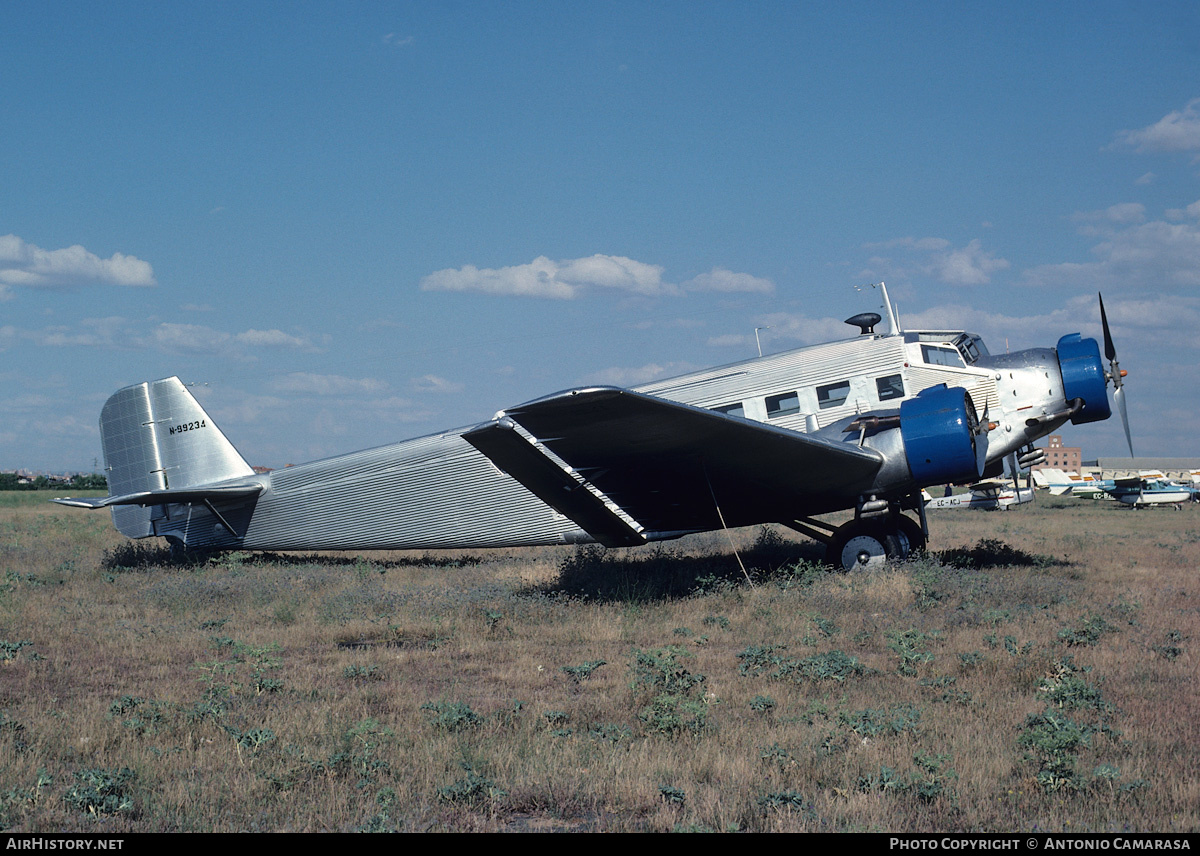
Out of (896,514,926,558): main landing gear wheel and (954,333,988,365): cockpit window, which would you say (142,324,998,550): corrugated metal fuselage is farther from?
(896,514,926,558): main landing gear wheel

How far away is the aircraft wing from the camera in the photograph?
29.4 ft

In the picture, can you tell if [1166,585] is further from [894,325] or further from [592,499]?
[592,499]

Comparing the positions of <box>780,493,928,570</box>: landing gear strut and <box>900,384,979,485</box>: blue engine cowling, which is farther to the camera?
<box>780,493,928,570</box>: landing gear strut

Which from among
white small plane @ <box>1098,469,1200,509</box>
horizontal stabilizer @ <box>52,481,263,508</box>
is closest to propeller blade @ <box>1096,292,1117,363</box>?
horizontal stabilizer @ <box>52,481,263,508</box>

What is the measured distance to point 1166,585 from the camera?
1145 cm

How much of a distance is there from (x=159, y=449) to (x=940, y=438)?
45.9ft

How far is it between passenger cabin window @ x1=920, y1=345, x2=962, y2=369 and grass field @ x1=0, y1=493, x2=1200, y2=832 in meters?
3.04

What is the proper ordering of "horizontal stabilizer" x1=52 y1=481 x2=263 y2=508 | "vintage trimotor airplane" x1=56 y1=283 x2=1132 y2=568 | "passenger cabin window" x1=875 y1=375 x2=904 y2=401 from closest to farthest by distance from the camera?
"vintage trimotor airplane" x1=56 y1=283 x2=1132 y2=568 → "passenger cabin window" x1=875 y1=375 x2=904 y2=401 → "horizontal stabilizer" x1=52 y1=481 x2=263 y2=508

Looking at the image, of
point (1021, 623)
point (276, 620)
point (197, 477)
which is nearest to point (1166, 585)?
point (1021, 623)

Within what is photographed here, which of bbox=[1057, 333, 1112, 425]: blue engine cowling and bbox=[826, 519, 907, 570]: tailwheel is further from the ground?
bbox=[1057, 333, 1112, 425]: blue engine cowling

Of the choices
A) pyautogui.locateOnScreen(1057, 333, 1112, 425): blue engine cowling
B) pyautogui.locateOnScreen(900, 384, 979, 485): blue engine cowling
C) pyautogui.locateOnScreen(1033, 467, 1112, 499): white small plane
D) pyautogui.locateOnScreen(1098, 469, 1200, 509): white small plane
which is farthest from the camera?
pyautogui.locateOnScreen(1033, 467, 1112, 499): white small plane

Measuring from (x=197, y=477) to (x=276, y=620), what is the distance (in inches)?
276

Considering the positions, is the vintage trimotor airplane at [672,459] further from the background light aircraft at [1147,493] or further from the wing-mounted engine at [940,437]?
the background light aircraft at [1147,493]

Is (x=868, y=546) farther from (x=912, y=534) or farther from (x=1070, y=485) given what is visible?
(x=1070, y=485)
